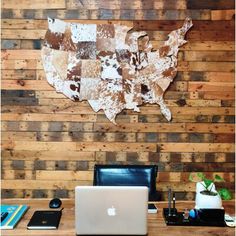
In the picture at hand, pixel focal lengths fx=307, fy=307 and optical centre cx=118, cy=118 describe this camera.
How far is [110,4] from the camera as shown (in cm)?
309

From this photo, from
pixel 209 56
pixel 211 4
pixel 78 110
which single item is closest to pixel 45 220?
pixel 78 110

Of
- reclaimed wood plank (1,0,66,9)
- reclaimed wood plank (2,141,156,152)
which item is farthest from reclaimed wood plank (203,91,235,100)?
reclaimed wood plank (1,0,66,9)

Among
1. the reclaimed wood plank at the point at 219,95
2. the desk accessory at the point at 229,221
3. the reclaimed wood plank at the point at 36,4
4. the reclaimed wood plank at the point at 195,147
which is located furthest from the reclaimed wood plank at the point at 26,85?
the desk accessory at the point at 229,221

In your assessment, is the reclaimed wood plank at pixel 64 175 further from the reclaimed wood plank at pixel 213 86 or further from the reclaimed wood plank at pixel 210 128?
the reclaimed wood plank at pixel 213 86

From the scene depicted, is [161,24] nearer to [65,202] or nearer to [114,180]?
[114,180]

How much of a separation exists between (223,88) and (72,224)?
83.7 inches

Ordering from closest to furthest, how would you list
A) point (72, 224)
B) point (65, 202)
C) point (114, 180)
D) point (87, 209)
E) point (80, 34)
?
point (87, 209) < point (72, 224) < point (65, 202) < point (114, 180) < point (80, 34)

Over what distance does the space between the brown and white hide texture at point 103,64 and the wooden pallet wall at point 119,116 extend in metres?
0.08

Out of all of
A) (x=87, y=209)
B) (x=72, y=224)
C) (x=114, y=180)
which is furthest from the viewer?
(x=114, y=180)

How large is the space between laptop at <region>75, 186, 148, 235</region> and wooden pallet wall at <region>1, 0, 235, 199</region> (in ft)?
5.10

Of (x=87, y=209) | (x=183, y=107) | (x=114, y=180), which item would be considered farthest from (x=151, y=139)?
(x=87, y=209)

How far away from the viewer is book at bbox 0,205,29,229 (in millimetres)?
1719

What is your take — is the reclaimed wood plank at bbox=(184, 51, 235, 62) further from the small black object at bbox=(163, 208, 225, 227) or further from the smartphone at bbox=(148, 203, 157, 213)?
the small black object at bbox=(163, 208, 225, 227)

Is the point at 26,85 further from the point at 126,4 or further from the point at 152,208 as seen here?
the point at 152,208
